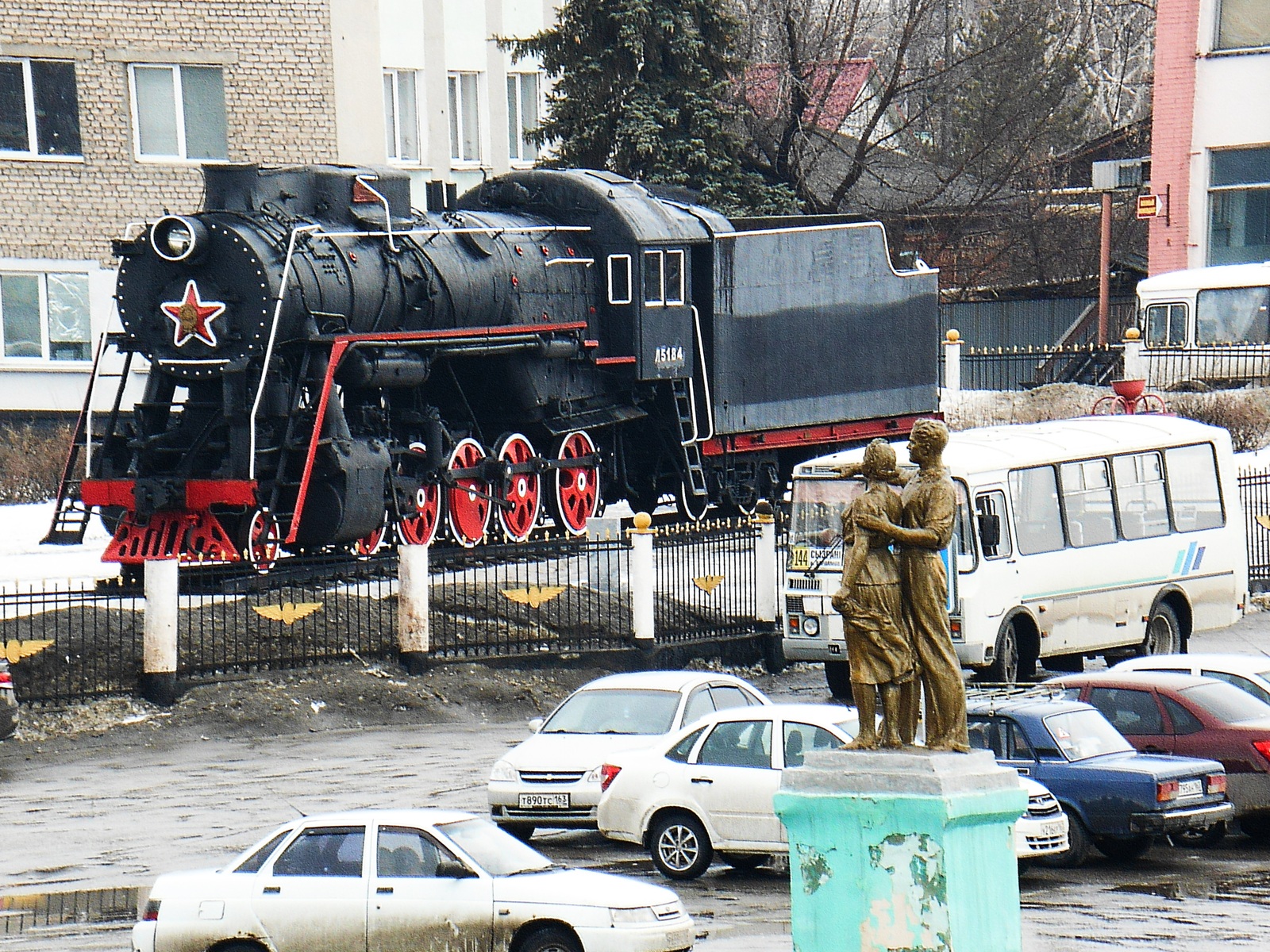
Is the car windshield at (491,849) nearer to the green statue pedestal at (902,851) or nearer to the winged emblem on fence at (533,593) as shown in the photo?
the green statue pedestal at (902,851)

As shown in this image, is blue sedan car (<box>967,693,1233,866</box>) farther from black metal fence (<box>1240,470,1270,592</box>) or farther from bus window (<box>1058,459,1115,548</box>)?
black metal fence (<box>1240,470,1270,592</box>)

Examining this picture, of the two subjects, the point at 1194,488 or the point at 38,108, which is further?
the point at 38,108

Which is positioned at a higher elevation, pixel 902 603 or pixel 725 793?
pixel 902 603

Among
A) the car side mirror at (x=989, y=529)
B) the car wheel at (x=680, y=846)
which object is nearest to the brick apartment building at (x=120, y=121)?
the car side mirror at (x=989, y=529)

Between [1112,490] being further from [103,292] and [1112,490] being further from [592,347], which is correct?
[103,292]

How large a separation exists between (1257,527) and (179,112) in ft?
66.6

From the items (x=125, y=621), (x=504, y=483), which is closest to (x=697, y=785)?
(x=125, y=621)

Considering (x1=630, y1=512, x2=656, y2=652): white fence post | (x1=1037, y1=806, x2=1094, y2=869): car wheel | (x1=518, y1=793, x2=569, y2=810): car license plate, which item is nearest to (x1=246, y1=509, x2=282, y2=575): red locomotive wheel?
(x1=630, y1=512, x2=656, y2=652): white fence post

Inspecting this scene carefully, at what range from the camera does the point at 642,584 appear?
2405 cm

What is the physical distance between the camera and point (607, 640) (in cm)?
2427

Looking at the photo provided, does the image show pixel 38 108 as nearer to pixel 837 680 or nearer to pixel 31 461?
pixel 31 461

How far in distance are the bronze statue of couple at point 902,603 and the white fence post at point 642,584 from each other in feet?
44.7

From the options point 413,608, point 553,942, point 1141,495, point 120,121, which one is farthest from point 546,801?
point 120,121

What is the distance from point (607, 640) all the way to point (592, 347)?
6.16 meters
